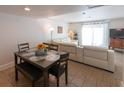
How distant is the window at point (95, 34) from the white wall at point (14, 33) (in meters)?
3.98

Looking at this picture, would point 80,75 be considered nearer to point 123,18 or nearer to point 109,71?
point 109,71

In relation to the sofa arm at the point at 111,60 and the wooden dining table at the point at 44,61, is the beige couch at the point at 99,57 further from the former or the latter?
the wooden dining table at the point at 44,61

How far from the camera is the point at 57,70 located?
93.8 inches

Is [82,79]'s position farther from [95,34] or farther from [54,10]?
[95,34]

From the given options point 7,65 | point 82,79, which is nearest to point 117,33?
point 82,79

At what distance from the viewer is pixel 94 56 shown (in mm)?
3623

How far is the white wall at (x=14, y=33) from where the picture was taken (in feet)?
11.9

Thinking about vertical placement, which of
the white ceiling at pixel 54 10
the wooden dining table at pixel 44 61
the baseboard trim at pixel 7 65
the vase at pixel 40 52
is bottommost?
the baseboard trim at pixel 7 65

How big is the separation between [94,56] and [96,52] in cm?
18

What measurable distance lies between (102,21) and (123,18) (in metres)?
1.22

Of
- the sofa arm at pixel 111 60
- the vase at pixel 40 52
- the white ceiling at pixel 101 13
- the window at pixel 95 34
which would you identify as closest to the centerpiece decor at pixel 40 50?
the vase at pixel 40 52

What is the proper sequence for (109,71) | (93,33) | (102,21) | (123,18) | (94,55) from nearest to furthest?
(109,71), (94,55), (123,18), (102,21), (93,33)
